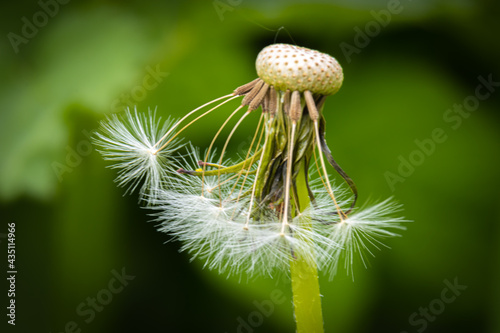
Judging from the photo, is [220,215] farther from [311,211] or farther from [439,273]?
[439,273]

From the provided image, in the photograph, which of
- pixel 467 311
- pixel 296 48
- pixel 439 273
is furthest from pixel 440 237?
pixel 296 48

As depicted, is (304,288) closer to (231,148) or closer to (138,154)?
(138,154)

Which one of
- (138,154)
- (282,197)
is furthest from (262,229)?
(138,154)

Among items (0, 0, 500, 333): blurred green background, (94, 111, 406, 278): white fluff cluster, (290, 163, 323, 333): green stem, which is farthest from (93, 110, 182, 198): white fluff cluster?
(0, 0, 500, 333): blurred green background

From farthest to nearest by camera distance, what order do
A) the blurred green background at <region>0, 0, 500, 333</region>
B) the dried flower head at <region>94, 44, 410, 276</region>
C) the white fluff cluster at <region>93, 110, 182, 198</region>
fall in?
1. the blurred green background at <region>0, 0, 500, 333</region>
2. the white fluff cluster at <region>93, 110, 182, 198</region>
3. the dried flower head at <region>94, 44, 410, 276</region>

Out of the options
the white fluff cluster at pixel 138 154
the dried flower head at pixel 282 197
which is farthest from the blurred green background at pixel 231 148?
the dried flower head at pixel 282 197

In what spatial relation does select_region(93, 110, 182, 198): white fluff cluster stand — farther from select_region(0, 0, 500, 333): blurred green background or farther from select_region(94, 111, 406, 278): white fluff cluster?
select_region(0, 0, 500, 333): blurred green background

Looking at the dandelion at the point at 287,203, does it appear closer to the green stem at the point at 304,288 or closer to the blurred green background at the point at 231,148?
the green stem at the point at 304,288
